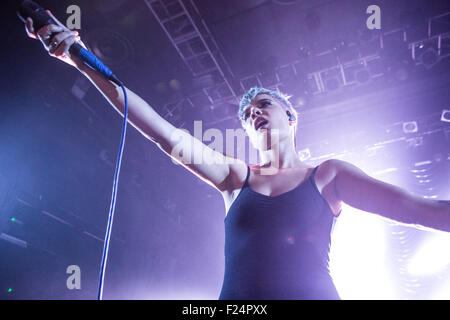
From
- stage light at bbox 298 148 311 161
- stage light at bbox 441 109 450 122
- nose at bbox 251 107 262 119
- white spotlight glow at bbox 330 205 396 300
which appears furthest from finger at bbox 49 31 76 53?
stage light at bbox 441 109 450 122

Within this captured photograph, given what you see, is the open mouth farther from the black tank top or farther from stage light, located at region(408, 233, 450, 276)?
stage light, located at region(408, 233, 450, 276)

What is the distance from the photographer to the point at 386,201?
49.8 inches

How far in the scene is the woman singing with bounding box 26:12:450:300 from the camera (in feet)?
3.59

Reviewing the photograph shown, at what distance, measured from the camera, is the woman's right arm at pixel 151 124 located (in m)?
1.22

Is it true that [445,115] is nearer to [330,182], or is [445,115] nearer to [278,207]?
[330,182]

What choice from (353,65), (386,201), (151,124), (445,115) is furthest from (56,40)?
(445,115)

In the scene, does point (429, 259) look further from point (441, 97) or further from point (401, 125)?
point (441, 97)

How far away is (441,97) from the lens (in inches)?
271

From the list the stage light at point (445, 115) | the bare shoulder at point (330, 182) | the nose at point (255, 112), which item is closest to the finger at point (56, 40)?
the nose at point (255, 112)

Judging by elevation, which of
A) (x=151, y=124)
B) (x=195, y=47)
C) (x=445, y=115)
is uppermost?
(x=195, y=47)

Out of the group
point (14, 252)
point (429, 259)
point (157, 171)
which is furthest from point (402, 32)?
point (14, 252)

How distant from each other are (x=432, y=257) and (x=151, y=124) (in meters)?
6.92

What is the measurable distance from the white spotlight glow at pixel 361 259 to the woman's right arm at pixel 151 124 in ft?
18.5

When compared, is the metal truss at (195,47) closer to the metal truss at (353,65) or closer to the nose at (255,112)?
the metal truss at (353,65)
